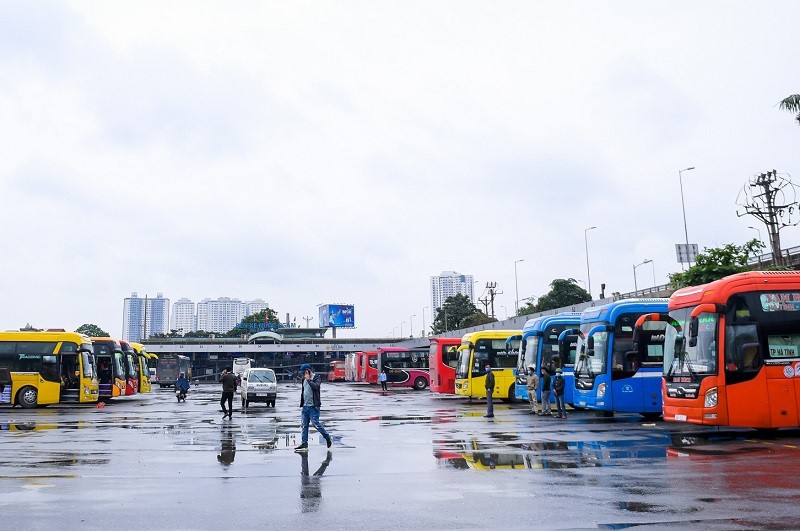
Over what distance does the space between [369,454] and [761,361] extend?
8.82 metres

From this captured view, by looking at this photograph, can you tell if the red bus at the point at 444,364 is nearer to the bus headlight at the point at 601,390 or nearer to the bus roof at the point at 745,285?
the bus headlight at the point at 601,390

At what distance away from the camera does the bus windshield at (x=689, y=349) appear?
52.8 feet

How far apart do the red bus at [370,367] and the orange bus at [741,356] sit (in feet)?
159

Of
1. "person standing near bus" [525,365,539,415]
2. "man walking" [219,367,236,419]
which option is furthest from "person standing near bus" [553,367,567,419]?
"man walking" [219,367,236,419]

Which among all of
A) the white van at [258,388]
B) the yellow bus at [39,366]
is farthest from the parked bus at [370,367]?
the yellow bus at [39,366]

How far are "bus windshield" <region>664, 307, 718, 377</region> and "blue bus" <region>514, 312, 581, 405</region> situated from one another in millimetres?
9254

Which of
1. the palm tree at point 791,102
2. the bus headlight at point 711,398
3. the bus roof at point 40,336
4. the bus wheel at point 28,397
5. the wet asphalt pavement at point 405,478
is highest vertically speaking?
the palm tree at point 791,102

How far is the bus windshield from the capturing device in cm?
1609

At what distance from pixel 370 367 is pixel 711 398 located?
50588 mm

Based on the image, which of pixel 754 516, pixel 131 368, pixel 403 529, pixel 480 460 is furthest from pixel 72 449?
pixel 131 368

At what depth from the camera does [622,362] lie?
22.0 m

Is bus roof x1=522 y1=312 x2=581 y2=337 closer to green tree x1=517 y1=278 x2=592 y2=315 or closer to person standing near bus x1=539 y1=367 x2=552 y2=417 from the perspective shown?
person standing near bus x1=539 y1=367 x2=552 y2=417

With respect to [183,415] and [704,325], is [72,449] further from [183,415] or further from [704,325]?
[704,325]

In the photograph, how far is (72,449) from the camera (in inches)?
597
